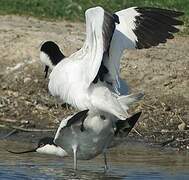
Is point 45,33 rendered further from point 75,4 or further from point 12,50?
point 75,4

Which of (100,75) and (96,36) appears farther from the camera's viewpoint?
(100,75)

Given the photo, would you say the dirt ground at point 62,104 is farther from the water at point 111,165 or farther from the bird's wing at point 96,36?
the bird's wing at point 96,36

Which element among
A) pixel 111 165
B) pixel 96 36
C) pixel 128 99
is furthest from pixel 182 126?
pixel 96 36

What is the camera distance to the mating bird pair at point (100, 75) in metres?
10.3

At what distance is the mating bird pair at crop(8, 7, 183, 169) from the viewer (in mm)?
10312

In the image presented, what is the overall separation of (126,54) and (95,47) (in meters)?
5.43

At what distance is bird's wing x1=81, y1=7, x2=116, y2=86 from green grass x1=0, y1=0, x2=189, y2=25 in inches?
296

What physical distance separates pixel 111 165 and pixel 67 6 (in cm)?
699

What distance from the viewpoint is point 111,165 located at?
12.1m

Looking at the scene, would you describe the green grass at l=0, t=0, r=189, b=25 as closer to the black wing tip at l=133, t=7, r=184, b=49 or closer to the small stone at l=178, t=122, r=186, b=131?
the small stone at l=178, t=122, r=186, b=131

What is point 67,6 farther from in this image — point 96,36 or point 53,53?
point 96,36

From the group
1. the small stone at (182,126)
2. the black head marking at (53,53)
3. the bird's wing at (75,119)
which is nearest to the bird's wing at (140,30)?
the bird's wing at (75,119)

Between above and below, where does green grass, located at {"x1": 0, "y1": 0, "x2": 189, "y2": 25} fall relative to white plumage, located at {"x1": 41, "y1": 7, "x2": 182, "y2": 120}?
below

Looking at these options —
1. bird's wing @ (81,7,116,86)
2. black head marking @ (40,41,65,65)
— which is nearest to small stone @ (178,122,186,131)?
black head marking @ (40,41,65,65)
